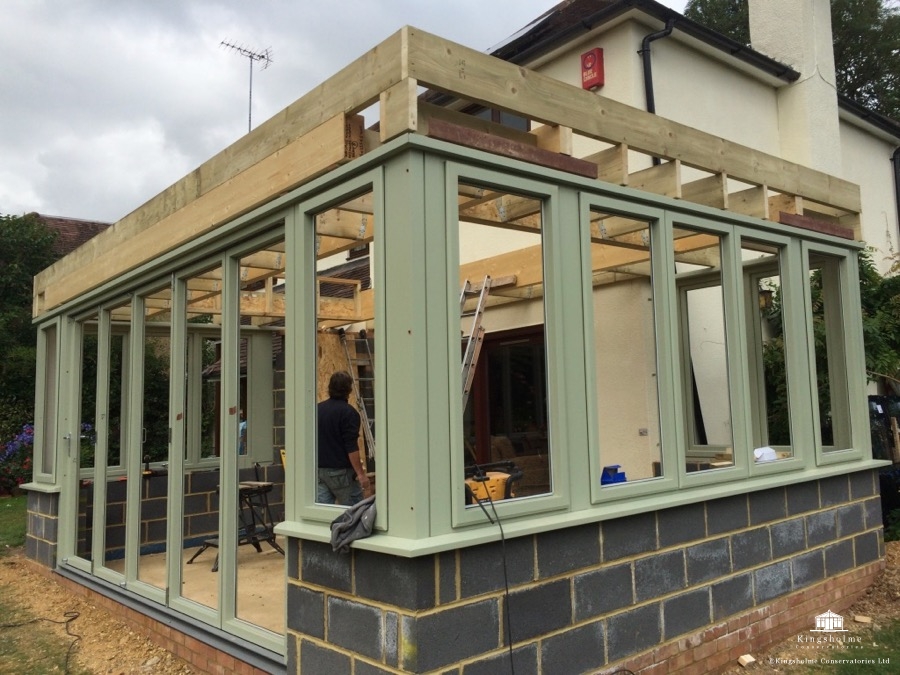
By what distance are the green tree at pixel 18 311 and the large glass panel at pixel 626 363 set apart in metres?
12.2

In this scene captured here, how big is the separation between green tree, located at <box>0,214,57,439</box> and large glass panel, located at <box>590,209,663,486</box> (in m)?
12.2

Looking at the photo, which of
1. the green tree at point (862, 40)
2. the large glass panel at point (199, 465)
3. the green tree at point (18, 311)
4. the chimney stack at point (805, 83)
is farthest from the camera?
the green tree at point (862, 40)

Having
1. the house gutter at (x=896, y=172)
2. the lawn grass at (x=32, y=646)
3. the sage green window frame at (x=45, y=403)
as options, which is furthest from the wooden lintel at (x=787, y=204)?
the house gutter at (x=896, y=172)

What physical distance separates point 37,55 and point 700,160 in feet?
57.1

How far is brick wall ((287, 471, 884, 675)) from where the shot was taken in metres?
3.28

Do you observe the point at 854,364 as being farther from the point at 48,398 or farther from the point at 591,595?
the point at 48,398

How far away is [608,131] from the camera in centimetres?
438

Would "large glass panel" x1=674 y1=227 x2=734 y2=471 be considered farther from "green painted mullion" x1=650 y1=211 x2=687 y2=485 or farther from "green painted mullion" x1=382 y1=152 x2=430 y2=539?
"green painted mullion" x1=382 y1=152 x2=430 y2=539

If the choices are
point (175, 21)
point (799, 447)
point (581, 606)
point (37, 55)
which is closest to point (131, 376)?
point (581, 606)

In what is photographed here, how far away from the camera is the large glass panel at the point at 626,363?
702 cm

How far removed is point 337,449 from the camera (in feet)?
17.6

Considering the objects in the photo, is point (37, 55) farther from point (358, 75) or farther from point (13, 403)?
point (358, 75)

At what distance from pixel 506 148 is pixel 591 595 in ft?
7.47

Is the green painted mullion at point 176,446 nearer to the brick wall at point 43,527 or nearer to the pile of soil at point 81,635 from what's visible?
the pile of soil at point 81,635
